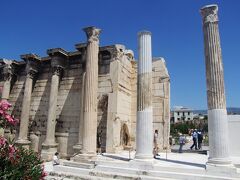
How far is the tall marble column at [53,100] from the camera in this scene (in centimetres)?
1614

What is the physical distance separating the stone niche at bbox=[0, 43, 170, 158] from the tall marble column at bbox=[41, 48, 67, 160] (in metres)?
0.51

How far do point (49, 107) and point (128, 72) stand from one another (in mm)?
5815

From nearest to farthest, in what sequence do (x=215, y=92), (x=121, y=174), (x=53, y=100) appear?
1. (x=215, y=92)
2. (x=121, y=174)
3. (x=53, y=100)

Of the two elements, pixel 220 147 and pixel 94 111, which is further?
pixel 94 111

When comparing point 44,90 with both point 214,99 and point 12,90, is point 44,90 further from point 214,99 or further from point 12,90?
point 214,99

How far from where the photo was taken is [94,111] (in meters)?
13.6

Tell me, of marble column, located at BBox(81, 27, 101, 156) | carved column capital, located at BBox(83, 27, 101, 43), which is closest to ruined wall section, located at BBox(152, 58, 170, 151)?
marble column, located at BBox(81, 27, 101, 156)

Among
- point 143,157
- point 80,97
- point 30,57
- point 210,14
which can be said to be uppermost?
point 30,57

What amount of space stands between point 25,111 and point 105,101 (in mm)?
6004

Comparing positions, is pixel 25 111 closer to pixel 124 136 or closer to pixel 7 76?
pixel 7 76

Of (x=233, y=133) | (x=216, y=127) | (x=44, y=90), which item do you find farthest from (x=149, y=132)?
(x=44, y=90)

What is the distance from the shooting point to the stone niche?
15.4 m

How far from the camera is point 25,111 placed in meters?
17.7

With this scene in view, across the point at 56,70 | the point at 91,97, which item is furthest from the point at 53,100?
the point at 91,97
